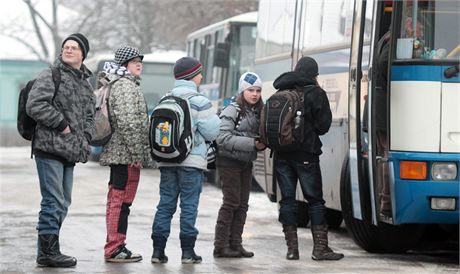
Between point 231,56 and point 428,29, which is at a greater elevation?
point 231,56

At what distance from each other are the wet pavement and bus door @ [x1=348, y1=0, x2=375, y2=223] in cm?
49

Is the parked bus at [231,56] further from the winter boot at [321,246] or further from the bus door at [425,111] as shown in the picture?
the bus door at [425,111]

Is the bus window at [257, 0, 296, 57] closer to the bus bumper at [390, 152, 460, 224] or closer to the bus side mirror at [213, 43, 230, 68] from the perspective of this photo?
the bus bumper at [390, 152, 460, 224]

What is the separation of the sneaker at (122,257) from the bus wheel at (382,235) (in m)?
2.21

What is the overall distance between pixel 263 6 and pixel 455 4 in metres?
6.98

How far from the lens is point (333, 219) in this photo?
14.3 meters

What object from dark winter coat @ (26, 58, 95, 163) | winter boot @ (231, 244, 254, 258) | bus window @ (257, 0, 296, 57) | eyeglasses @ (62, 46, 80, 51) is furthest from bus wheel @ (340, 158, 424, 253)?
bus window @ (257, 0, 296, 57)

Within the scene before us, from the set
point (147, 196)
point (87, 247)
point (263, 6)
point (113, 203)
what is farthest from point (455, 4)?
point (147, 196)

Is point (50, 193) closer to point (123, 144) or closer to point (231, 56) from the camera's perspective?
point (123, 144)

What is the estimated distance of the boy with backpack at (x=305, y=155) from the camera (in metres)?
10.7

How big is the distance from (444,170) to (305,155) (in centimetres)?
129

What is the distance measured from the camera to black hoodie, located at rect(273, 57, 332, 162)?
35.1 ft

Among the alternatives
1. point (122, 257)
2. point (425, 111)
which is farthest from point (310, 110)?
point (122, 257)

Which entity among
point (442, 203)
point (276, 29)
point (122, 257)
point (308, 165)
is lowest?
point (122, 257)
